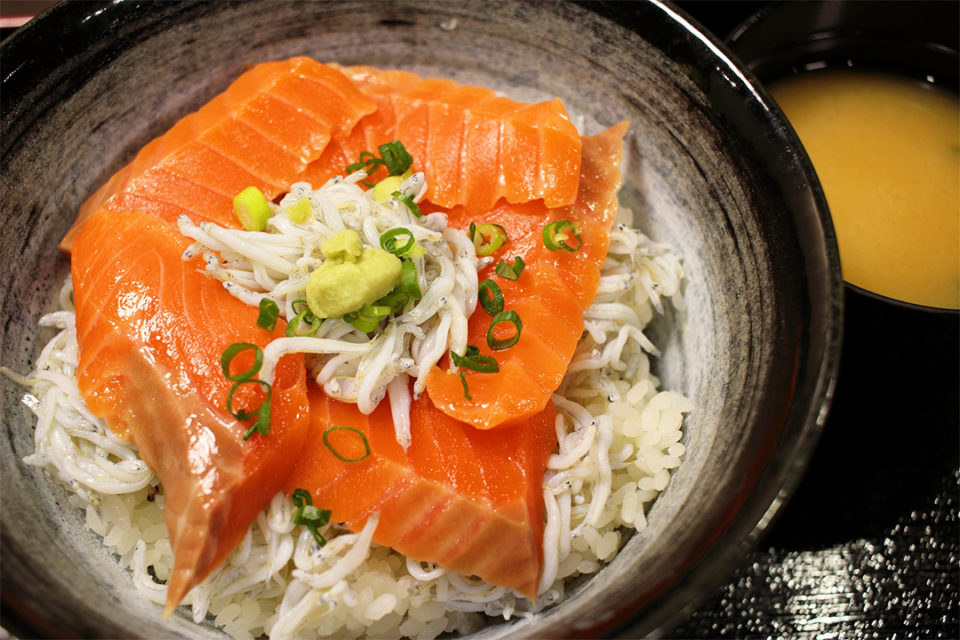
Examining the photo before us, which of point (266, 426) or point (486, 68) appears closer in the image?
point (266, 426)

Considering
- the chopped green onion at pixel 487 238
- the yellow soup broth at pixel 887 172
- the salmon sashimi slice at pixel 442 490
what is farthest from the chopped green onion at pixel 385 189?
the yellow soup broth at pixel 887 172

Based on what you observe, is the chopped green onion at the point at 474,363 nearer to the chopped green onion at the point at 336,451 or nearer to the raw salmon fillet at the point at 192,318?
the chopped green onion at the point at 336,451

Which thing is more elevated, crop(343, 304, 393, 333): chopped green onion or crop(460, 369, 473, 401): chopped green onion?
crop(343, 304, 393, 333): chopped green onion

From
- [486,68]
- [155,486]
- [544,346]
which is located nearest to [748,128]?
[544,346]

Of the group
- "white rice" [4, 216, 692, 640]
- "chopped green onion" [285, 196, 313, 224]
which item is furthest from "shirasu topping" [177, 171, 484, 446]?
"white rice" [4, 216, 692, 640]

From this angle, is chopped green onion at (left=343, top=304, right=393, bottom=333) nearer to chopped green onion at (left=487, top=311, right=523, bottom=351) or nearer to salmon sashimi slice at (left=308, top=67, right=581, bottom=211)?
chopped green onion at (left=487, top=311, right=523, bottom=351)

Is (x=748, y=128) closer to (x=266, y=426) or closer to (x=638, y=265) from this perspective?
(x=638, y=265)

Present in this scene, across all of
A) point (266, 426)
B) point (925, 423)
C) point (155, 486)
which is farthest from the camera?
point (925, 423)
